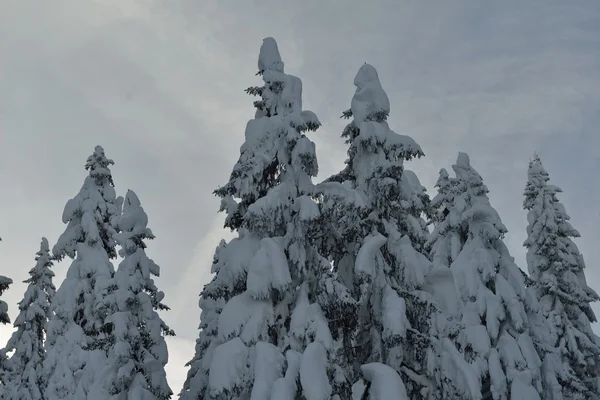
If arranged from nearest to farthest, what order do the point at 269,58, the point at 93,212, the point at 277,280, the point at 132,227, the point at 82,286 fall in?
the point at 277,280 → the point at 269,58 → the point at 132,227 → the point at 82,286 → the point at 93,212

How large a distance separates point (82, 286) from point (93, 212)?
396cm

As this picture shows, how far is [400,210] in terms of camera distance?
55.2ft

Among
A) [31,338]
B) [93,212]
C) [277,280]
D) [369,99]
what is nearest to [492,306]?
[369,99]

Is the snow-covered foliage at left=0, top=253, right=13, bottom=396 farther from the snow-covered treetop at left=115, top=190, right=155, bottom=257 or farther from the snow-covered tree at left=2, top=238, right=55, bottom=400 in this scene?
the snow-covered tree at left=2, top=238, right=55, bottom=400

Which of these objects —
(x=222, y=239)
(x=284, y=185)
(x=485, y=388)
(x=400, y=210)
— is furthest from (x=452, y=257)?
(x=222, y=239)

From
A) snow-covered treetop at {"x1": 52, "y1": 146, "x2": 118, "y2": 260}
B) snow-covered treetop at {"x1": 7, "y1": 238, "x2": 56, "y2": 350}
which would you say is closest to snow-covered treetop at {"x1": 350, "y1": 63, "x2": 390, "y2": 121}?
snow-covered treetop at {"x1": 52, "y1": 146, "x2": 118, "y2": 260}

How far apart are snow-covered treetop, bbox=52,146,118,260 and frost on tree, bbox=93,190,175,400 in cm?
706

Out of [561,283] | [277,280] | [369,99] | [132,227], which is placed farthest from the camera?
[561,283]

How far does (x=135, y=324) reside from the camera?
69.3 feet

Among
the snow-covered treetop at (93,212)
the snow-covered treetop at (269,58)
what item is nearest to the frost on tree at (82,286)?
the snow-covered treetop at (93,212)

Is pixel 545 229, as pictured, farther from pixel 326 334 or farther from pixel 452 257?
pixel 326 334

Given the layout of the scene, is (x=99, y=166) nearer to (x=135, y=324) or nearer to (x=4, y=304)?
(x=4, y=304)

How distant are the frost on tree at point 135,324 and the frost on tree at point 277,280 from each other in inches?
278

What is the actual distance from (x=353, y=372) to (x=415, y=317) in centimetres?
241
